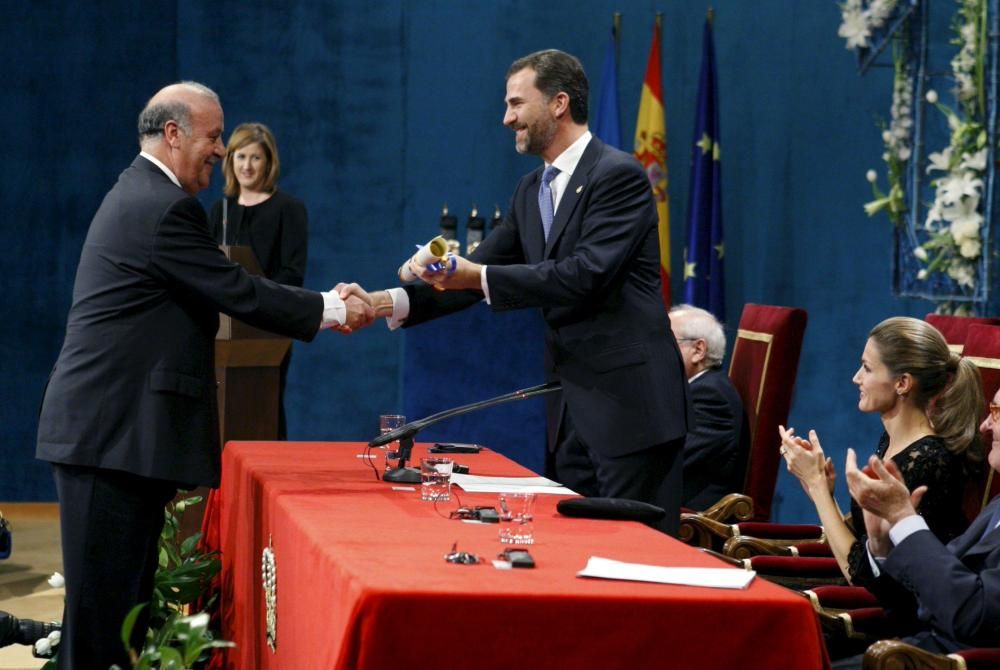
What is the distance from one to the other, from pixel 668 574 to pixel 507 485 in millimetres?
1022

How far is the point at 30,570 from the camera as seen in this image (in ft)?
19.4

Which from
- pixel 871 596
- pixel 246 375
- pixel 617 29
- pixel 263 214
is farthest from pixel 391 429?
pixel 617 29

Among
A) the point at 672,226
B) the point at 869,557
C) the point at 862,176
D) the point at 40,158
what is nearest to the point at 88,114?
the point at 40,158

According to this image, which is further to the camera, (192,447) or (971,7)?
(971,7)

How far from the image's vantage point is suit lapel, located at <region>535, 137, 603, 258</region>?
3.48m

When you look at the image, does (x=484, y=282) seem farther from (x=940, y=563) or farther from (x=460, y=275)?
(x=940, y=563)

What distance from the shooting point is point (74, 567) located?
2.97 m

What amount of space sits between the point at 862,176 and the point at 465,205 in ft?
6.69

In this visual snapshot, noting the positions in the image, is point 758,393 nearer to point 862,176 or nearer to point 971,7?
point 971,7

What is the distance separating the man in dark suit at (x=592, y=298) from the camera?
334cm

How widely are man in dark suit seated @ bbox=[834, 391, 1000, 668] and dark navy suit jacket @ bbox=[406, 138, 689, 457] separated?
25.7 inches

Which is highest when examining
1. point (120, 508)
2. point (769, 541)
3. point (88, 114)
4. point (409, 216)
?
point (88, 114)

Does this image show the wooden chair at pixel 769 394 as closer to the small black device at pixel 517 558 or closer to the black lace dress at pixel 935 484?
the black lace dress at pixel 935 484

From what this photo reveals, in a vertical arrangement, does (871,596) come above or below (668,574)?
below
